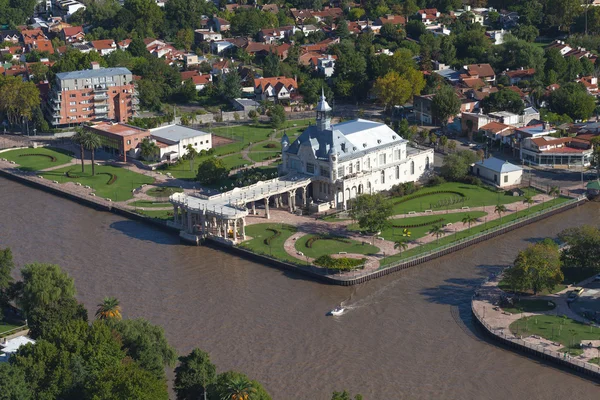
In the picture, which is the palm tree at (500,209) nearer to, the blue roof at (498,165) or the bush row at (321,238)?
the blue roof at (498,165)

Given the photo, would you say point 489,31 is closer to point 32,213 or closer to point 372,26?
point 372,26

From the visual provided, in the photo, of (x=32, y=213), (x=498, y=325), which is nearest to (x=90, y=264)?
(x=32, y=213)

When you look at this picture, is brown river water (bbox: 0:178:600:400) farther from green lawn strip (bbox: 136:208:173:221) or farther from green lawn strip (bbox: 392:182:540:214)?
green lawn strip (bbox: 392:182:540:214)

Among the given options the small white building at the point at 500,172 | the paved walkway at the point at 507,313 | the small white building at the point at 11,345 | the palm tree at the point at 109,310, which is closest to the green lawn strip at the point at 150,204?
the palm tree at the point at 109,310

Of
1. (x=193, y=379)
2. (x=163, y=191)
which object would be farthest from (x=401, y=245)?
(x=163, y=191)

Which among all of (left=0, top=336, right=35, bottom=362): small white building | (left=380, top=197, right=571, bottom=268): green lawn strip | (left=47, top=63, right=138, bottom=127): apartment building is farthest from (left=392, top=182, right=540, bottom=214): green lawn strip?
(left=47, top=63, right=138, bottom=127): apartment building
